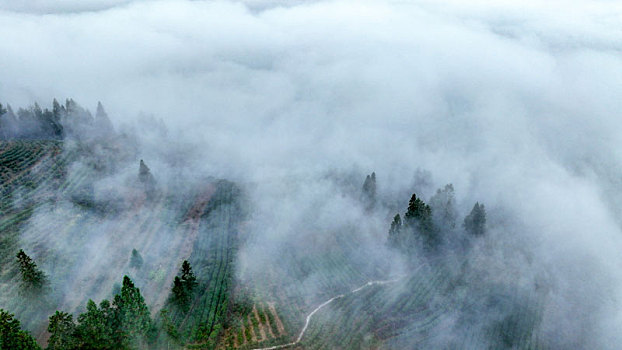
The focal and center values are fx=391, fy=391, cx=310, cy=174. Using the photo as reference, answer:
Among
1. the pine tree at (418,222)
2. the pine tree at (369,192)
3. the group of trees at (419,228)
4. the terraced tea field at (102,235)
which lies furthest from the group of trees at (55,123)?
the pine tree at (418,222)

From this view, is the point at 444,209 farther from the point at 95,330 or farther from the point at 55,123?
the point at 55,123

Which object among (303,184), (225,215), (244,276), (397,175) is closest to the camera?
(244,276)

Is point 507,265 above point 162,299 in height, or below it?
above

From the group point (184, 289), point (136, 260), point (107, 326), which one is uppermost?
point (107, 326)

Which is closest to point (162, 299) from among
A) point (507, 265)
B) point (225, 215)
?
point (225, 215)

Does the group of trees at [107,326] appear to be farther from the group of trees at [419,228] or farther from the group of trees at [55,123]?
the group of trees at [55,123]

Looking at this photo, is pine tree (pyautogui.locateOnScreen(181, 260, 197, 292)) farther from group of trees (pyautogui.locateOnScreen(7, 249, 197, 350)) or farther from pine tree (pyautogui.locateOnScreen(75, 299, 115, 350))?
pine tree (pyautogui.locateOnScreen(75, 299, 115, 350))

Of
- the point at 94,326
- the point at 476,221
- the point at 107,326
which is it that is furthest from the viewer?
the point at 476,221

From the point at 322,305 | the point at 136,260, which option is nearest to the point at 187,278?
the point at 136,260

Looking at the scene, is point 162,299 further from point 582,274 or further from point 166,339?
point 582,274
